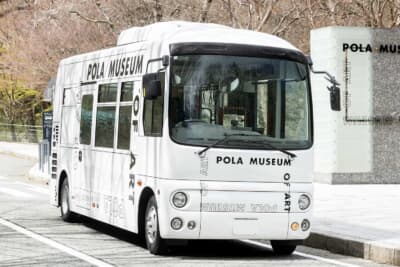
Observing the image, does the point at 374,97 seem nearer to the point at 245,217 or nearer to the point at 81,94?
the point at 81,94

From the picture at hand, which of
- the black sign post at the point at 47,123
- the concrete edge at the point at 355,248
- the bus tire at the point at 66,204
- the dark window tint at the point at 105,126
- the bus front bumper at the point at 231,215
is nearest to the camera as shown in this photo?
the concrete edge at the point at 355,248

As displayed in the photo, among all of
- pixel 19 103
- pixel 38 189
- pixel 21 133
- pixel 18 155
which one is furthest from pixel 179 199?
pixel 19 103

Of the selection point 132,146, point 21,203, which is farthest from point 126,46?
point 21,203

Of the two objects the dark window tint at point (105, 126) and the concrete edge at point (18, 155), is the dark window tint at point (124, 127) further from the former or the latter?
the concrete edge at point (18, 155)

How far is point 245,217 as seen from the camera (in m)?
12.8

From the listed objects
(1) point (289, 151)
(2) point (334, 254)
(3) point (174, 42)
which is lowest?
(2) point (334, 254)

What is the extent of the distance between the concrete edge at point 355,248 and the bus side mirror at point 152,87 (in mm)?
3014

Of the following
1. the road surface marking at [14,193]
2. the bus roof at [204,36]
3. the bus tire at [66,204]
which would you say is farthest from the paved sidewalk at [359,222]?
the road surface marking at [14,193]

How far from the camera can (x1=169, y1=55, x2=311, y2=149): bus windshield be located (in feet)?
42.3

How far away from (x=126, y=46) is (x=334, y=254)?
13.4 ft

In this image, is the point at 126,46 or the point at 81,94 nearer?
the point at 126,46

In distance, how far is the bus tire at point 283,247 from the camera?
44.0ft

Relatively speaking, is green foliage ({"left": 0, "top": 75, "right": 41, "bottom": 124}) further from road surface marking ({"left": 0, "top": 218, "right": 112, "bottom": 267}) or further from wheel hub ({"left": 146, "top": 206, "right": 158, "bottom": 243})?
wheel hub ({"left": 146, "top": 206, "right": 158, "bottom": 243})

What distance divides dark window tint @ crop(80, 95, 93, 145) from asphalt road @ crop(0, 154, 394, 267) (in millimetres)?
1394
